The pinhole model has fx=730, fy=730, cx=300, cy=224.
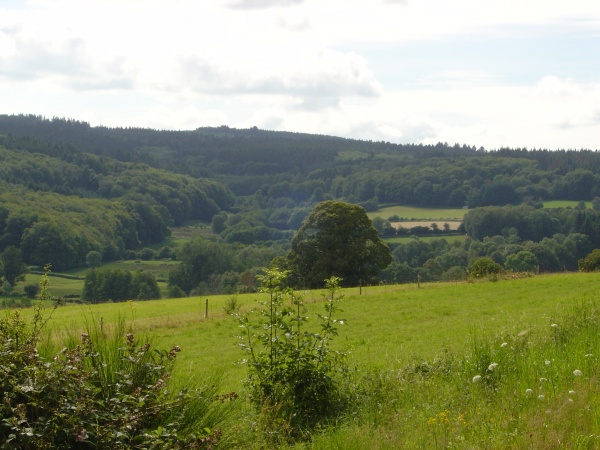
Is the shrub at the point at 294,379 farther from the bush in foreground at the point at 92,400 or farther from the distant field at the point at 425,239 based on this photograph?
the distant field at the point at 425,239

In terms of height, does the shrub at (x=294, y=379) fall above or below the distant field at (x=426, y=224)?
below

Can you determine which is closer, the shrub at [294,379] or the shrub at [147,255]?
the shrub at [294,379]

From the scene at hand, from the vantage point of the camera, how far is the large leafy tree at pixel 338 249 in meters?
62.3

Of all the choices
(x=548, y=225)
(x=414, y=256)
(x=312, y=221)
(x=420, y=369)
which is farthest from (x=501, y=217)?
(x=420, y=369)

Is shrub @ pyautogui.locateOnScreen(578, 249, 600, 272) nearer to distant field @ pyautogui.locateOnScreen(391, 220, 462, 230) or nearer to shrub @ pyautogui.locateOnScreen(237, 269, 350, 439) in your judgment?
shrub @ pyautogui.locateOnScreen(237, 269, 350, 439)

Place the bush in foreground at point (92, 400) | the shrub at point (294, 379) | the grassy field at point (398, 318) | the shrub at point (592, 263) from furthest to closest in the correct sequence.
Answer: the shrub at point (592, 263)
the grassy field at point (398, 318)
the shrub at point (294, 379)
the bush in foreground at point (92, 400)

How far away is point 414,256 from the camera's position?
434 feet

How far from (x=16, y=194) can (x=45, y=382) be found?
205952 millimetres

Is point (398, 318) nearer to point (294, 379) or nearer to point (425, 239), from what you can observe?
point (294, 379)

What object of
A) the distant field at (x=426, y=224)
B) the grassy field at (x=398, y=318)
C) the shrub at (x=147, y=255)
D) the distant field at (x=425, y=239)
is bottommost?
the shrub at (x=147, y=255)

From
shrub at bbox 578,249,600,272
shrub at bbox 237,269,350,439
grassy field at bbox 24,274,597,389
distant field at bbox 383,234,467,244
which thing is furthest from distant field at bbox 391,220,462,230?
shrub at bbox 237,269,350,439

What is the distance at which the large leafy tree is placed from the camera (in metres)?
62.3

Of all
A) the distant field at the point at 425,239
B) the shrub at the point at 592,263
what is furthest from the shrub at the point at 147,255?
the shrub at the point at 592,263

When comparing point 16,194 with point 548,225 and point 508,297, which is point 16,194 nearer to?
point 548,225
